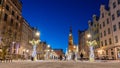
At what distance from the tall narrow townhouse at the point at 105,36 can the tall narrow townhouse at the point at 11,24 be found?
26410 millimetres

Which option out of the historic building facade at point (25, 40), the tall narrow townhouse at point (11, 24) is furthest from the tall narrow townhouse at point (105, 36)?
the historic building facade at point (25, 40)

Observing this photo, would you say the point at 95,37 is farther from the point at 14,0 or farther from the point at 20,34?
the point at 14,0

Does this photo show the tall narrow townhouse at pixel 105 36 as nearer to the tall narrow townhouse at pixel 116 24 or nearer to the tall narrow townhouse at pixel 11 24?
the tall narrow townhouse at pixel 116 24

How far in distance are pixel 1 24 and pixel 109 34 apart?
96.4 ft

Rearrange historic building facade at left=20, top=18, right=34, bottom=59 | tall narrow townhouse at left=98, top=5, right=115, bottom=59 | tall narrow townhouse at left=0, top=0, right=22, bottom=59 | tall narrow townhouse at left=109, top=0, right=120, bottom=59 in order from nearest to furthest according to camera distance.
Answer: tall narrow townhouse at left=109, top=0, right=120, bottom=59 < tall narrow townhouse at left=0, top=0, right=22, bottom=59 < tall narrow townhouse at left=98, top=5, right=115, bottom=59 < historic building facade at left=20, top=18, right=34, bottom=59

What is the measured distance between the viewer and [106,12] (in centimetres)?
5306

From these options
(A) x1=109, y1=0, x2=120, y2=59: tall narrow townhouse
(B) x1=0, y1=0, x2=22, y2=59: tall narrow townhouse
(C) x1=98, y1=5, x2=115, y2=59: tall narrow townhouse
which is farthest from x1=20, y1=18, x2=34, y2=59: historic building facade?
(A) x1=109, y1=0, x2=120, y2=59: tall narrow townhouse

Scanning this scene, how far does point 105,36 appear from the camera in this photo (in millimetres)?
53812

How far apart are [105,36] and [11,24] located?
2855 cm

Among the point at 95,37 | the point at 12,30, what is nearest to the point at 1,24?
the point at 12,30

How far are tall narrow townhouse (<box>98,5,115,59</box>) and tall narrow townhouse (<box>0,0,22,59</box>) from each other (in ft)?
86.6

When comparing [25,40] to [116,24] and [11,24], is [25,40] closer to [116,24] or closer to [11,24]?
[11,24]

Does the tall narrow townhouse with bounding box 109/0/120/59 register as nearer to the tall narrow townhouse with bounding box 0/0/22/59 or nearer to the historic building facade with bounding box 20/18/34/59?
the tall narrow townhouse with bounding box 0/0/22/59

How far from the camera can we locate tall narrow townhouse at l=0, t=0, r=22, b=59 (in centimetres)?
4603
